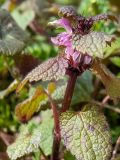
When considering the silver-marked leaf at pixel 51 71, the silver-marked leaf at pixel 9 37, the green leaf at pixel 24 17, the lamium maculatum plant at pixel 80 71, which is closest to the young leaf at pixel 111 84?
the lamium maculatum plant at pixel 80 71

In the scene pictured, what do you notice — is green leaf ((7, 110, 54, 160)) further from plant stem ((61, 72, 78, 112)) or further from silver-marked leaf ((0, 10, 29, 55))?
silver-marked leaf ((0, 10, 29, 55))

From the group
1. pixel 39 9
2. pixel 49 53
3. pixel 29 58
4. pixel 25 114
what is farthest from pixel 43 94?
pixel 39 9

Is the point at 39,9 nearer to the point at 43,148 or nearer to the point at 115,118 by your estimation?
the point at 115,118

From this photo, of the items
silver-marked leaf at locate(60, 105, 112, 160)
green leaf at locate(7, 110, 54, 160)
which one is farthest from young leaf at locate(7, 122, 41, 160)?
silver-marked leaf at locate(60, 105, 112, 160)

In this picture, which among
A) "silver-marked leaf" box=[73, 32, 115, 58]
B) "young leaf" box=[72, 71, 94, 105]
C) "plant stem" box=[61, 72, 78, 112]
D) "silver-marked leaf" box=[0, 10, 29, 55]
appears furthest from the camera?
"young leaf" box=[72, 71, 94, 105]

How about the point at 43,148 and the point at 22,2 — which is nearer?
the point at 43,148
